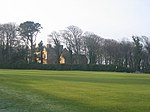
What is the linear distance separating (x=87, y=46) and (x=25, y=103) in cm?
9453

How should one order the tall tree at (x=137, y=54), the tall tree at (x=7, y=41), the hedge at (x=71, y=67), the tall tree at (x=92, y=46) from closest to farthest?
the hedge at (x=71, y=67)
the tall tree at (x=7, y=41)
the tall tree at (x=92, y=46)
the tall tree at (x=137, y=54)

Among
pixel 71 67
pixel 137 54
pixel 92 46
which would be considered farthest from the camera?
pixel 137 54

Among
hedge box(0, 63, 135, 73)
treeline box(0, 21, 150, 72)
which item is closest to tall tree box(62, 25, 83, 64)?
treeline box(0, 21, 150, 72)

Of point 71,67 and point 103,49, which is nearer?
point 71,67

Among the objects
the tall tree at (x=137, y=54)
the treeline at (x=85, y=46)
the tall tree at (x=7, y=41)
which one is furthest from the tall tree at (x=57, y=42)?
the tall tree at (x=137, y=54)

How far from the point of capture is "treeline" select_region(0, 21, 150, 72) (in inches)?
4080

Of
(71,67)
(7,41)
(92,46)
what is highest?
(7,41)

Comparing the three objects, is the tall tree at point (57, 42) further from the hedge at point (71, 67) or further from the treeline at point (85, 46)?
the hedge at point (71, 67)

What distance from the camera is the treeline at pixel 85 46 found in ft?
340

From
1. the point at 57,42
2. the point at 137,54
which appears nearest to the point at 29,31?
the point at 57,42

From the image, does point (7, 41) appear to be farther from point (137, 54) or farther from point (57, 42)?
point (137, 54)

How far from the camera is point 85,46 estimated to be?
11006 cm

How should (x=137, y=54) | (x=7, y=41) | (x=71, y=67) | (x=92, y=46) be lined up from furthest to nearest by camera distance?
1. (x=137, y=54)
2. (x=92, y=46)
3. (x=7, y=41)
4. (x=71, y=67)

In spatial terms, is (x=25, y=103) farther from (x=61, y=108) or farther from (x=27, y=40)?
(x=27, y=40)
